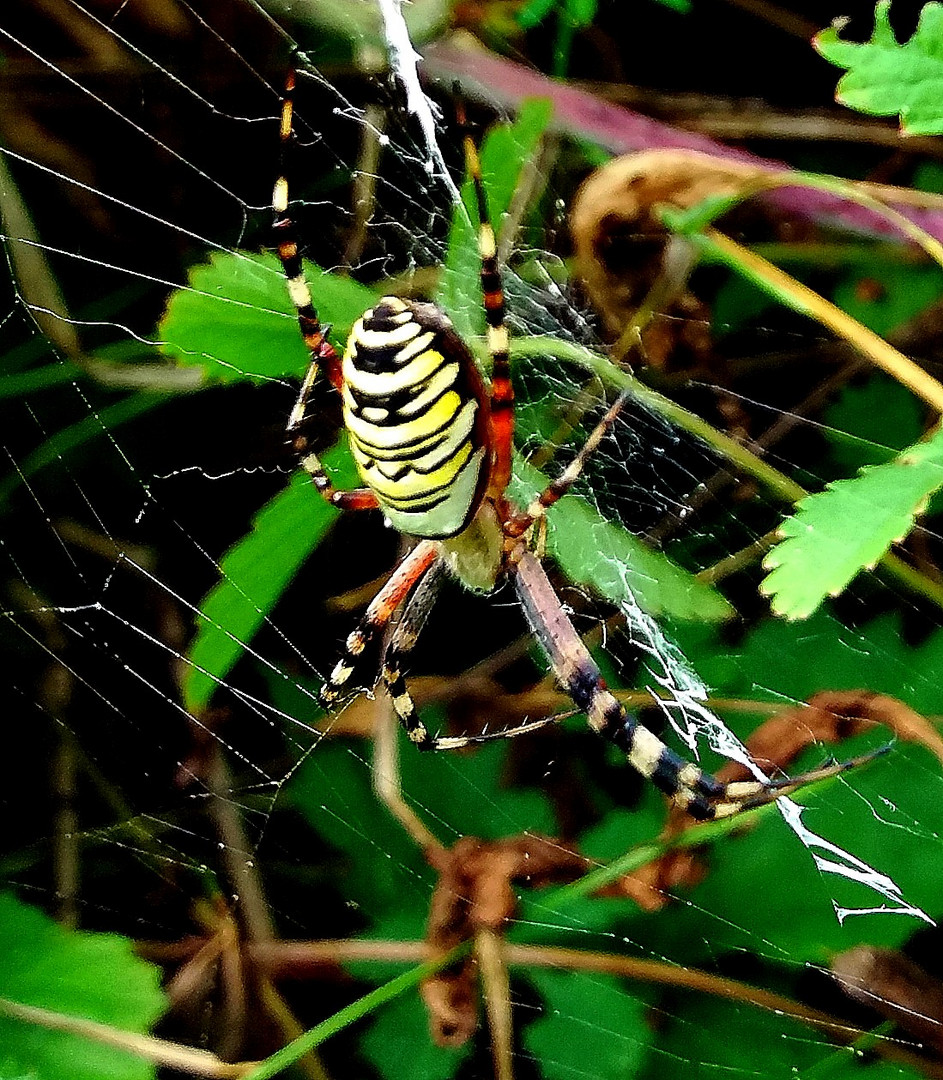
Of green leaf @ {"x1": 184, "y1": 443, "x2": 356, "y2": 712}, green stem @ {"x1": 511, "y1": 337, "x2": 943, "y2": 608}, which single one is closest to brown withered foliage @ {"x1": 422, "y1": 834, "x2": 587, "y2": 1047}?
green leaf @ {"x1": 184, "y1": 443, "x2": 356, "y2": 712}

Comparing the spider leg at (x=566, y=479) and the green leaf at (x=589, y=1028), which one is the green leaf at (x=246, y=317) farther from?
the green leaf at (x=589, y=1028)

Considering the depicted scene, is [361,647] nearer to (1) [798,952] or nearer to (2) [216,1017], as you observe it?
(2) [216,1017]

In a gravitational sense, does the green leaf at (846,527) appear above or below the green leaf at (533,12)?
below

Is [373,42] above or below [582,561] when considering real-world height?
above

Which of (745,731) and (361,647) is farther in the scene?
(361,647)

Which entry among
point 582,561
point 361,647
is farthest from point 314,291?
point 361,647

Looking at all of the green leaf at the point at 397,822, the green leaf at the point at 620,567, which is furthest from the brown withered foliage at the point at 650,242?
the green leaf at the point at 397,822
